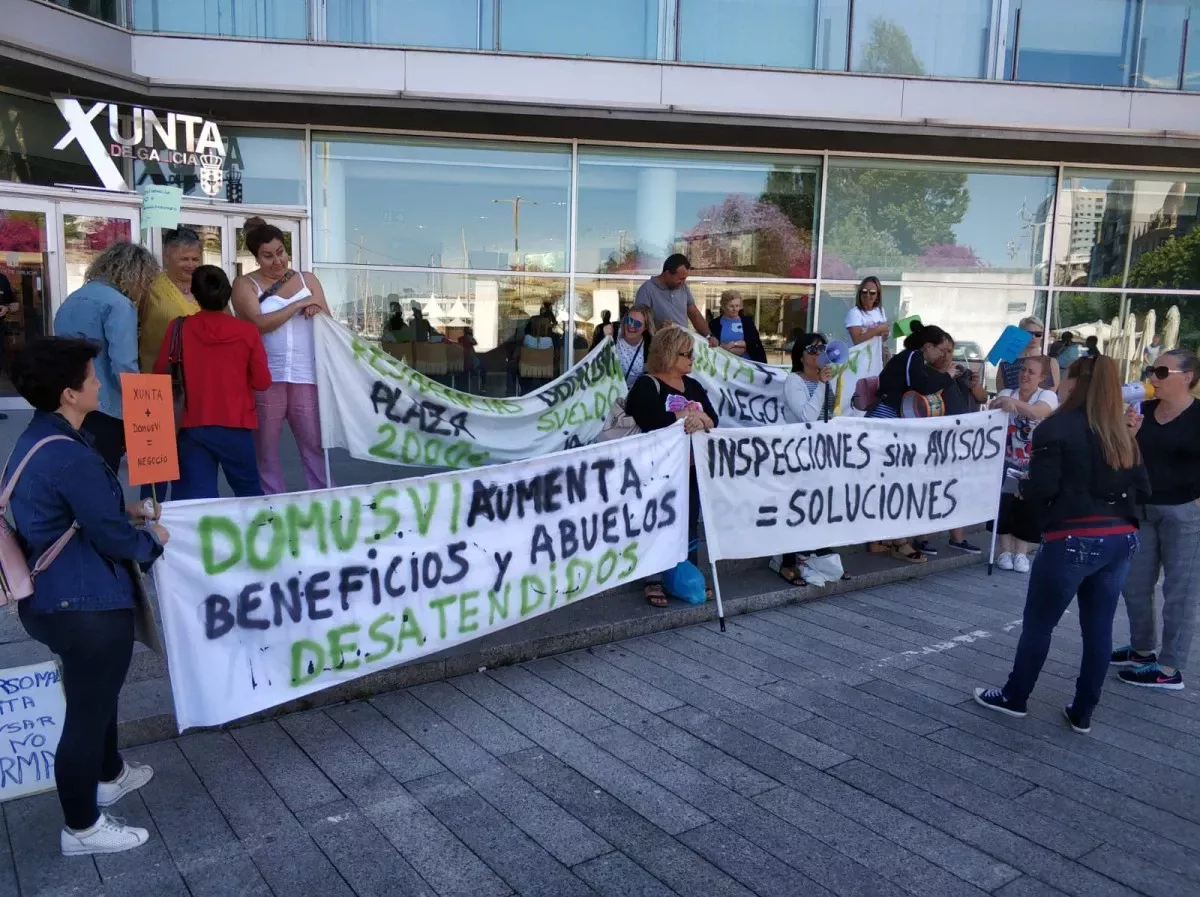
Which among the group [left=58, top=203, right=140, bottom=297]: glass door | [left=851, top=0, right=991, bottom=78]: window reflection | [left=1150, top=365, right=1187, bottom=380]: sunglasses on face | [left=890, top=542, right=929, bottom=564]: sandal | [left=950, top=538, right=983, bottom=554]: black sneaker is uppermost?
[left=851, top=0, right=991, bottom=78]: window reflection

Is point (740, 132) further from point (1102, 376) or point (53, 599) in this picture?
point (53, 599)

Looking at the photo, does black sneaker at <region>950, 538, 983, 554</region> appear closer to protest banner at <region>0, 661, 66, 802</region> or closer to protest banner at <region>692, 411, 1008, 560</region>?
protest banner at <region>692, 411, 1008, 560</region>

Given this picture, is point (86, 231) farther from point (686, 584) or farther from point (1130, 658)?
point (1130, 658)

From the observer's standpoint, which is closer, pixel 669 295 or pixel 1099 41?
pixel 669 295

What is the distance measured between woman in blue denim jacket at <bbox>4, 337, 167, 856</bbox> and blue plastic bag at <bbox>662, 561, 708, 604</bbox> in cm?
345

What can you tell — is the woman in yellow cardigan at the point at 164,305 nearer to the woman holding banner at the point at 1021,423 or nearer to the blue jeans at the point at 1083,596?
the blue jeans at the point at 1083,596

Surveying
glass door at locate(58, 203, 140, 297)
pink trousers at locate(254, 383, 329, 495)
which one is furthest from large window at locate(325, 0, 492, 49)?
pink trousers at locate(254, 383, 329, 495)

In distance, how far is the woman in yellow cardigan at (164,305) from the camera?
5254mm

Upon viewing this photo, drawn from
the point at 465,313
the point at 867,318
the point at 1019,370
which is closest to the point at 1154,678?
the point at 1019,370

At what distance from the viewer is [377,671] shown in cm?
428

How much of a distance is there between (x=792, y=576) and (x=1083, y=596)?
235 centimetres

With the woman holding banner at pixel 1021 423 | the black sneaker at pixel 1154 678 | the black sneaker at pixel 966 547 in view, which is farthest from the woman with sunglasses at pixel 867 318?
the black sneaker at pixel 1154 678

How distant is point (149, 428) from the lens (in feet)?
11.3

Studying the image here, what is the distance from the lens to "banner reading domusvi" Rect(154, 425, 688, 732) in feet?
11.9
